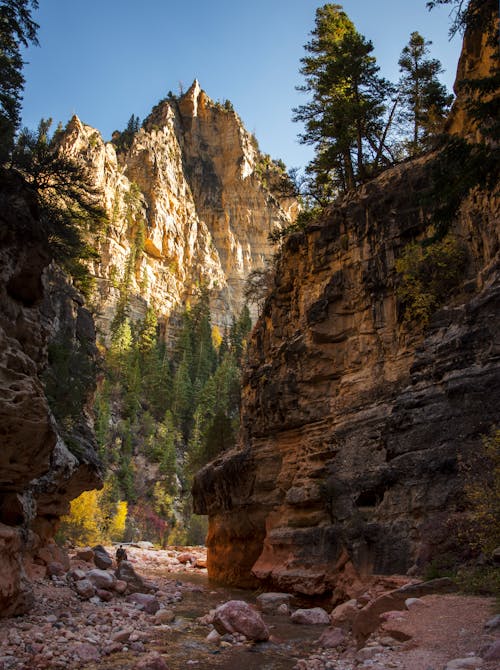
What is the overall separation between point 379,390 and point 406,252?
5.43 metres

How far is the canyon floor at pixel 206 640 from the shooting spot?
316 inches

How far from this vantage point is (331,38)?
104 ft

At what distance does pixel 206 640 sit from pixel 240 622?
0.88 meters

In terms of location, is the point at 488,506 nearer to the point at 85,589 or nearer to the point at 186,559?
the point at 85,589

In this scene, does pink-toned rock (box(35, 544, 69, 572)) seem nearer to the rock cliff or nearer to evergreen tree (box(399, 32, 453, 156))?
the rock cliff

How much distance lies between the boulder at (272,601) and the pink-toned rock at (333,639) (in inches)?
252

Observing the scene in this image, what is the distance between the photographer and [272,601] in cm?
1916

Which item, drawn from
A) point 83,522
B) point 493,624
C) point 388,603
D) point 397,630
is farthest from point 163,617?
point 83,522

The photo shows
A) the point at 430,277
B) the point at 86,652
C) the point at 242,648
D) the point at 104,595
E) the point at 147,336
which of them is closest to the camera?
the point at 86,652

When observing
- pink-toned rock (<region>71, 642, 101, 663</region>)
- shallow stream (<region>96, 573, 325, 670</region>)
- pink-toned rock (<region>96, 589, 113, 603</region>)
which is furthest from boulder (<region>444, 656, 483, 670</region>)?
pink-toned rock (<region>96, 589, 113, 603</region>)

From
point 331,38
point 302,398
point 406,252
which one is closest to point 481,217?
point 406,252

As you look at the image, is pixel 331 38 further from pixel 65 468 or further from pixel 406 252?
pixel 65 468

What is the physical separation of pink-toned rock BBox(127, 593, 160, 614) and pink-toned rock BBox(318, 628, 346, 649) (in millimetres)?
6406

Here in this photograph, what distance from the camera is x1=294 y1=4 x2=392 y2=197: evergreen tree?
89.8ft
